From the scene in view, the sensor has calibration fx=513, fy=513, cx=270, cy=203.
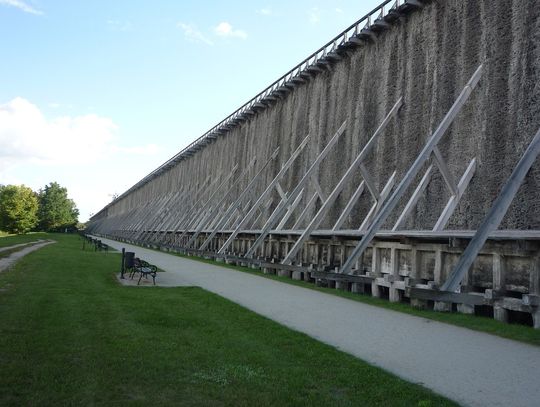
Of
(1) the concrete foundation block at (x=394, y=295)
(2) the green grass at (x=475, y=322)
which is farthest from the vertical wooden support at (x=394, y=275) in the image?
(2) the green grass at (x=475, y=322)

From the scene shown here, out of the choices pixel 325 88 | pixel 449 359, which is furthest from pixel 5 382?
pixel 325 88

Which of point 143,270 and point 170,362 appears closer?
point 170,362

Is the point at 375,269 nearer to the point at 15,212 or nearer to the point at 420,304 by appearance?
the point at 420,304

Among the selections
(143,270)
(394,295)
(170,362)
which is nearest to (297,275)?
(143,270)

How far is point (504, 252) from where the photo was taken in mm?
9430

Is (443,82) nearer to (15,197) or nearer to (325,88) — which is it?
(325,88)

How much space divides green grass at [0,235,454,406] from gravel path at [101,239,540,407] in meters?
0.43

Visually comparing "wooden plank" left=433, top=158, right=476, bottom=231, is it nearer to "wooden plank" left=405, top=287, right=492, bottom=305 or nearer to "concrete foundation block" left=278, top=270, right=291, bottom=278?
"wooden plank" left=405, top=287, right=492, bottom=305

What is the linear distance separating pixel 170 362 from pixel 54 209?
13136 centimetres

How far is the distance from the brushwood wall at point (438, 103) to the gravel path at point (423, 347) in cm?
488

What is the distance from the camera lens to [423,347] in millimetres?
7125

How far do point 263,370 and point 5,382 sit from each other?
260cm

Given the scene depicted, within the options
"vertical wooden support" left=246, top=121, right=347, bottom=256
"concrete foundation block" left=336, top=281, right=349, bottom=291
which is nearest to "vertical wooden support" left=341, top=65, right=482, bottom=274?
"concrete foundation block" left=336, top=281, right=349, bottom=291

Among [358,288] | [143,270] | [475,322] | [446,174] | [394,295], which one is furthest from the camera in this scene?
[143,270]
